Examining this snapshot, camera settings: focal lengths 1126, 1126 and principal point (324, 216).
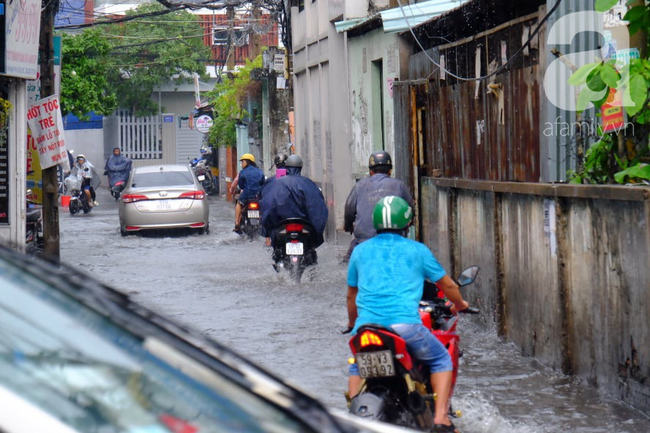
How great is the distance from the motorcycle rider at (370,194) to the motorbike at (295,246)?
3382 mm

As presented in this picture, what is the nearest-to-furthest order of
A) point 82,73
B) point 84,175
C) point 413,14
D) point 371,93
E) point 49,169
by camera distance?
point 413,14 < point 49,169 < point 371,93 < point 84,175 < point 82,73

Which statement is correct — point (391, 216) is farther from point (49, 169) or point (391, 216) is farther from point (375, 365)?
point (49, 169)

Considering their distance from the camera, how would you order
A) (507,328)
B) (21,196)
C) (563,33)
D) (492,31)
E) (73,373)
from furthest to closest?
1. (21,196)
2. (492,31)
3. (507,328)
4. (563,33)
5. (73,373)

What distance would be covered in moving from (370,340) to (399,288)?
506 mm

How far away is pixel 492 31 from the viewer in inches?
423

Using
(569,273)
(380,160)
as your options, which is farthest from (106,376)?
(380,160)

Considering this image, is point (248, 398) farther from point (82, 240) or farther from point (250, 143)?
point (250, 143)

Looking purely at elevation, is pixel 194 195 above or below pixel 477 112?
below

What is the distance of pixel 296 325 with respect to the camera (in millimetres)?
11250

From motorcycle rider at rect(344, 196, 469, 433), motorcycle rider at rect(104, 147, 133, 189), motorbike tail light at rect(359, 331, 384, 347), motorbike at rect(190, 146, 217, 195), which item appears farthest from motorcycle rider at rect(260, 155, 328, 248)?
A: motorcycle rider at rect(104, 147, 133, 189)

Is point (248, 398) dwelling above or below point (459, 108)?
below

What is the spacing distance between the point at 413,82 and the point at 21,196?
600cm

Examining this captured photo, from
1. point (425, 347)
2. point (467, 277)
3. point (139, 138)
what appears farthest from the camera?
point (139, 138)

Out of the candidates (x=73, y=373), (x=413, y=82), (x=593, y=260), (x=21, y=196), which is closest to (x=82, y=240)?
(x=21, y=196)
